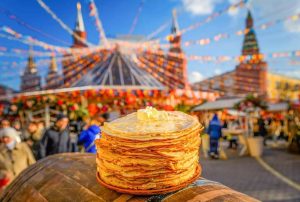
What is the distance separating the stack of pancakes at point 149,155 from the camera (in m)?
1.21

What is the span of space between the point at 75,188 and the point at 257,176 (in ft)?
21.6

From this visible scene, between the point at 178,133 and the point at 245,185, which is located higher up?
the point at 178,133

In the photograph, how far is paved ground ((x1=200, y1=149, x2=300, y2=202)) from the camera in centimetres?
559

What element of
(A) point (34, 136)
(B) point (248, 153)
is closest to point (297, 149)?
(B) point (248, 153)

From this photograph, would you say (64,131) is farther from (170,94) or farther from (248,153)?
(170,94)

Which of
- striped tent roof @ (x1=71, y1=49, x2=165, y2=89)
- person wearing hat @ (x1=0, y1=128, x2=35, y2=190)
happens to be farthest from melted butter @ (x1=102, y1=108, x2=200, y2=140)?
striped tent roof @ (x1=71, y1=49, x2=165, y2=89)

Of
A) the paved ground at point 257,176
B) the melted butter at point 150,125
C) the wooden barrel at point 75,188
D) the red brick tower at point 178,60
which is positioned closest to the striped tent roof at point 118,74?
the red brick tower at point 178,60

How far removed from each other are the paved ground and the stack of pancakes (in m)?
4.53

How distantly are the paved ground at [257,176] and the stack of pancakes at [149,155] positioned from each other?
453cm

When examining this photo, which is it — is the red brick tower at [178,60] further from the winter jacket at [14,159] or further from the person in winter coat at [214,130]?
the winter jacket at [14,159]

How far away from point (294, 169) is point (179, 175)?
→ 25.8 ft

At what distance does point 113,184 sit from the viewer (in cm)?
129

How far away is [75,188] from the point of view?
150 cm

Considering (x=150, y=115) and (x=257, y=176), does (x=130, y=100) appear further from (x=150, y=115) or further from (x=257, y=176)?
(x=150, y=115)
